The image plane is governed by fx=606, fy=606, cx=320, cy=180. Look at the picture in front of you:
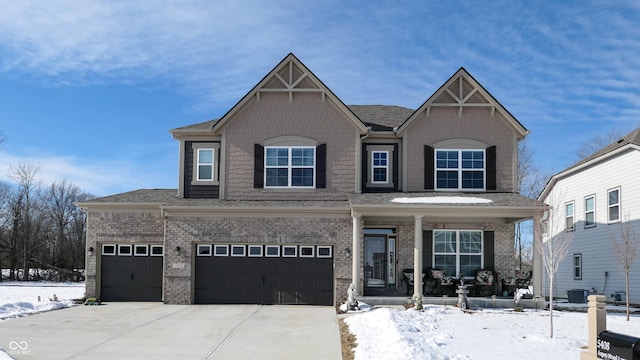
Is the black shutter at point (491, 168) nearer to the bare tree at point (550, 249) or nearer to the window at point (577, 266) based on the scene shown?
the bare tree at point (550, 249)

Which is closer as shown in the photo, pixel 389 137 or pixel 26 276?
pixel 389 137

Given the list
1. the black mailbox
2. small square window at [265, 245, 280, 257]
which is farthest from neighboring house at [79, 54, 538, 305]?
the black mailbox

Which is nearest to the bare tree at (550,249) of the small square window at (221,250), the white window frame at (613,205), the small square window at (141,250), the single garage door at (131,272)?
the white window frame at (613,205)

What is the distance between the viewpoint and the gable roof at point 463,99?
22250 mm

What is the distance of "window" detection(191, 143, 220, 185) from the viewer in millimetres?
22859

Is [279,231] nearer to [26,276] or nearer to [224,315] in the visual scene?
[224,315]

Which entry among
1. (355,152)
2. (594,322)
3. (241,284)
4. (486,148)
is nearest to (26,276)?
(241,284)

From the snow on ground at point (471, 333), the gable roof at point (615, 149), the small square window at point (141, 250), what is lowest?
the snow on ground at point (471, 333)

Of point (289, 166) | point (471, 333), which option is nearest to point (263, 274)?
point (289, 166)

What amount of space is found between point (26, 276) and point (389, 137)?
37.1 m

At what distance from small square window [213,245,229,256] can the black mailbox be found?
1554cm

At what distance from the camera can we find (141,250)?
23.0m

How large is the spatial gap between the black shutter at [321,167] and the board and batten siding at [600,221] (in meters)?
8.15

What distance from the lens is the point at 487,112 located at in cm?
2256
